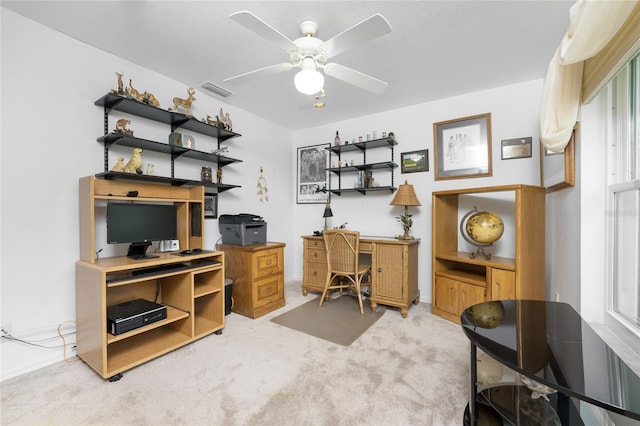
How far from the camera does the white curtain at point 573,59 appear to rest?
957 mm

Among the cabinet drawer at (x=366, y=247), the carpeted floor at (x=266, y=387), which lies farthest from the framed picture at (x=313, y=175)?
the carpeted floor at (x=266, y=387)

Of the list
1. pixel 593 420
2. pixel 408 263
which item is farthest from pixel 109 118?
pixel 593 420

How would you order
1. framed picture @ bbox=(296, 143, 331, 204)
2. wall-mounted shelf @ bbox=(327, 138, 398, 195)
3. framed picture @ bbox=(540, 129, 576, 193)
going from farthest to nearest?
framed picture @ bbox=(296, 143, 331, 204), wall-mounted shelf @ bbox=(327, 138, 398, 195), framed picture @ bbox=(540, 129, 576, 193)

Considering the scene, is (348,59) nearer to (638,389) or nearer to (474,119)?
(474,119)

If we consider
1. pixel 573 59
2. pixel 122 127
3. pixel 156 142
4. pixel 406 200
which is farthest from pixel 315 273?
pixel 573 59

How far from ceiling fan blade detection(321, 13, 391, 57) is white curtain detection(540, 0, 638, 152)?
0.74m

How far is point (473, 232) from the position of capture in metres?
2.59

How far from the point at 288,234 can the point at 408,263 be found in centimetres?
203

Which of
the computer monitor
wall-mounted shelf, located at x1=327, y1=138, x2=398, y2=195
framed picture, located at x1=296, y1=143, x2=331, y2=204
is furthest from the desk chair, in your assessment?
the computer monitor

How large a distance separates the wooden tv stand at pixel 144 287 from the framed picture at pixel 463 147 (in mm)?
2668

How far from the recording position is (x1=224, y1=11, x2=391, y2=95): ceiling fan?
1.32 m

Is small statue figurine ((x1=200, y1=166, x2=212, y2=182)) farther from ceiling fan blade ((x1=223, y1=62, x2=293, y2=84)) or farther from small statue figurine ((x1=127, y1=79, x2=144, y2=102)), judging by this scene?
ceiling fan blade ((x1=223, y1=62, x2=293, y2=84))

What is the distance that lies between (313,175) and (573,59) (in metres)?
3.24

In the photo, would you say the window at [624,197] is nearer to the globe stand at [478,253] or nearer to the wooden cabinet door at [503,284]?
the wooden cabinet door at [503,284]
